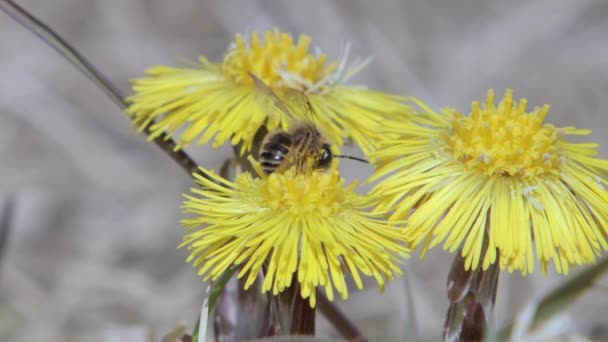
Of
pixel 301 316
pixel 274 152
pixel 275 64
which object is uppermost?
pixel 275 64

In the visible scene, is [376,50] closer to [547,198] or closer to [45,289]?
[45,289]

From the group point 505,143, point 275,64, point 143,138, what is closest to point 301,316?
point 505,143

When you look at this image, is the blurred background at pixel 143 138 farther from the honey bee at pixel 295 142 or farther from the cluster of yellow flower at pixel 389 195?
the honey bee at pixel 295 142

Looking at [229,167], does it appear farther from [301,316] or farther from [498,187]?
[498,187]

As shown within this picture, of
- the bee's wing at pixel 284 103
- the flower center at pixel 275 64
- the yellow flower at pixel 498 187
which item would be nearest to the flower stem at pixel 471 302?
the yellow flower at pixel 498 187

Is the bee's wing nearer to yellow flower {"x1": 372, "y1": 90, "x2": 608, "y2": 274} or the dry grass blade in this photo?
yellow flower {"x1": 372, "y1": 90, "x2": 608, "y2": 274}

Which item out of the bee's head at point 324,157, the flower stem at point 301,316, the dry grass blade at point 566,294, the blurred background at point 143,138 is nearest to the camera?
the dry grass blade at point 566,294
